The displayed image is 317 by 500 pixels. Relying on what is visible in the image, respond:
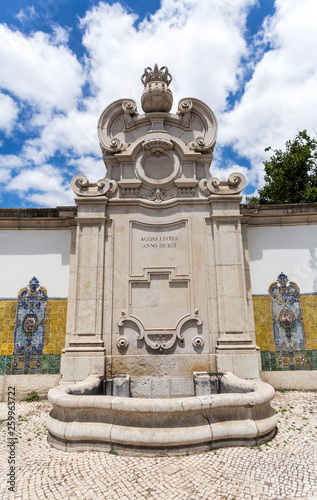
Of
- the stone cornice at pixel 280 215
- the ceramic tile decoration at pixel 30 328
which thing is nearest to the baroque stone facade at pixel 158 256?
the ceramic tile decoration at pixel 30 328

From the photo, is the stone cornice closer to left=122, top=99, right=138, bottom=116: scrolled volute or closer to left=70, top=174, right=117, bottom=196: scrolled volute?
left=70, top=174, right=117, bottom=196: scrolled volute

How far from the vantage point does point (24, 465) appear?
3.82m

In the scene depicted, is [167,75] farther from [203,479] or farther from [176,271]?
[203,479]

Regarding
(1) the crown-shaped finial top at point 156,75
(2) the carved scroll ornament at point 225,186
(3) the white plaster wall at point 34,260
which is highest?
(1) the crown-shaped finial top at point 156,75

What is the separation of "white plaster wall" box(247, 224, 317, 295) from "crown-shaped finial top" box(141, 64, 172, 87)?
4.44 metres

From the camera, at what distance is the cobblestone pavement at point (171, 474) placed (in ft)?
10.3

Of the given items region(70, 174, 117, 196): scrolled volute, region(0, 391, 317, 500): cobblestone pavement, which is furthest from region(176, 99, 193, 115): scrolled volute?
region(0, 391, 317, 500): cobblestone pavement

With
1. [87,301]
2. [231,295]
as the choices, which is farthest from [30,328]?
[231,295]

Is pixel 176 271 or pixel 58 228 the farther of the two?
pixel 58 228

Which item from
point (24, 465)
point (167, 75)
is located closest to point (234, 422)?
point (24, 465)

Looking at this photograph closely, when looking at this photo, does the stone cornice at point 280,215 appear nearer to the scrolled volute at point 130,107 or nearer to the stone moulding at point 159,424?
the scrolled volute at point 130,107

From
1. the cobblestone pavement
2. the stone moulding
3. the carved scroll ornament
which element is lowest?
the cobblestone pavement

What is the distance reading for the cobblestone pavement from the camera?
3.15 meters

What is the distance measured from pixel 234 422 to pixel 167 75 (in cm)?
782
